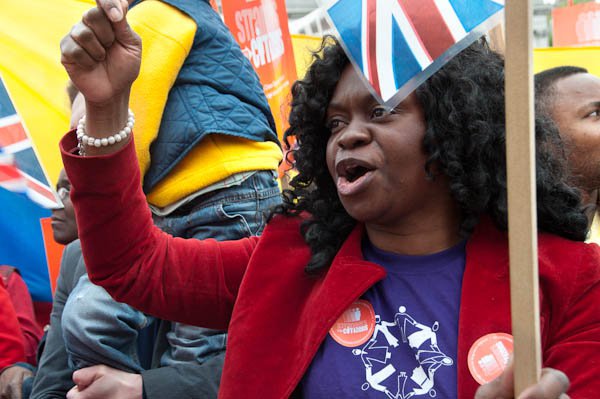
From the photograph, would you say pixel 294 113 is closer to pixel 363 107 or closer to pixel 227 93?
pixel 363 107

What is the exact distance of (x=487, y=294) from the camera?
167cm

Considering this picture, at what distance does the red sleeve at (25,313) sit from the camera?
359 centimetres

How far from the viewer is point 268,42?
425 cm

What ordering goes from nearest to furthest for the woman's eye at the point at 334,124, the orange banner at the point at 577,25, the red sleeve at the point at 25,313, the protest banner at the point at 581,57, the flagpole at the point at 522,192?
the flagpole at the point at 522,192 < the woman's eye at the point at 334,124 < the red sleeve at the point at 25,313 < the protest banner at the point at 581,57 < the orange banner at the point at 577,25

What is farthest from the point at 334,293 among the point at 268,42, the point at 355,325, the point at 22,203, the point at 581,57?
the point at 581,57

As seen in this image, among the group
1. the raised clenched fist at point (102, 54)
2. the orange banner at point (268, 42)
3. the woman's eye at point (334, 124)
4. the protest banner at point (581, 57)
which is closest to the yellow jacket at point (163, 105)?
the woman's eye at point (334, 124)

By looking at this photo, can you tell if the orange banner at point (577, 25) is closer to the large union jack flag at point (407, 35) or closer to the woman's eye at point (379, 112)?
the woman's eye at point (379, 112)

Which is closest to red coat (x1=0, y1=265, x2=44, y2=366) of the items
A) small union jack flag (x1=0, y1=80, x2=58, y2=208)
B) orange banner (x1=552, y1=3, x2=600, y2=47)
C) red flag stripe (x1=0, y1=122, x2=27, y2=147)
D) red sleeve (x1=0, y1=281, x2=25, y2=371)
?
red sleeve (x1=0, y1=281, x2=25, y2=371)

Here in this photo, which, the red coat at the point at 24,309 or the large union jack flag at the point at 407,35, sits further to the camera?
the red coat at the point at 24,309

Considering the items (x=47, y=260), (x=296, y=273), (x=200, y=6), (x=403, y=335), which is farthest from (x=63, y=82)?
(x=403, y=335)

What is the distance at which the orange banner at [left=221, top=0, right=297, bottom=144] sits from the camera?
4148 mm

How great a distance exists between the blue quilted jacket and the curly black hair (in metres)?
0.44

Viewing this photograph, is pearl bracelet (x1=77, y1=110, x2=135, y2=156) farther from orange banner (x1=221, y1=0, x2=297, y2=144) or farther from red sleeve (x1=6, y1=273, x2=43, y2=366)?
orange banner (x1=221, y1=0, x2=297, y2=144)

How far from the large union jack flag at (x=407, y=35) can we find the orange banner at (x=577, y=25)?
523cm
